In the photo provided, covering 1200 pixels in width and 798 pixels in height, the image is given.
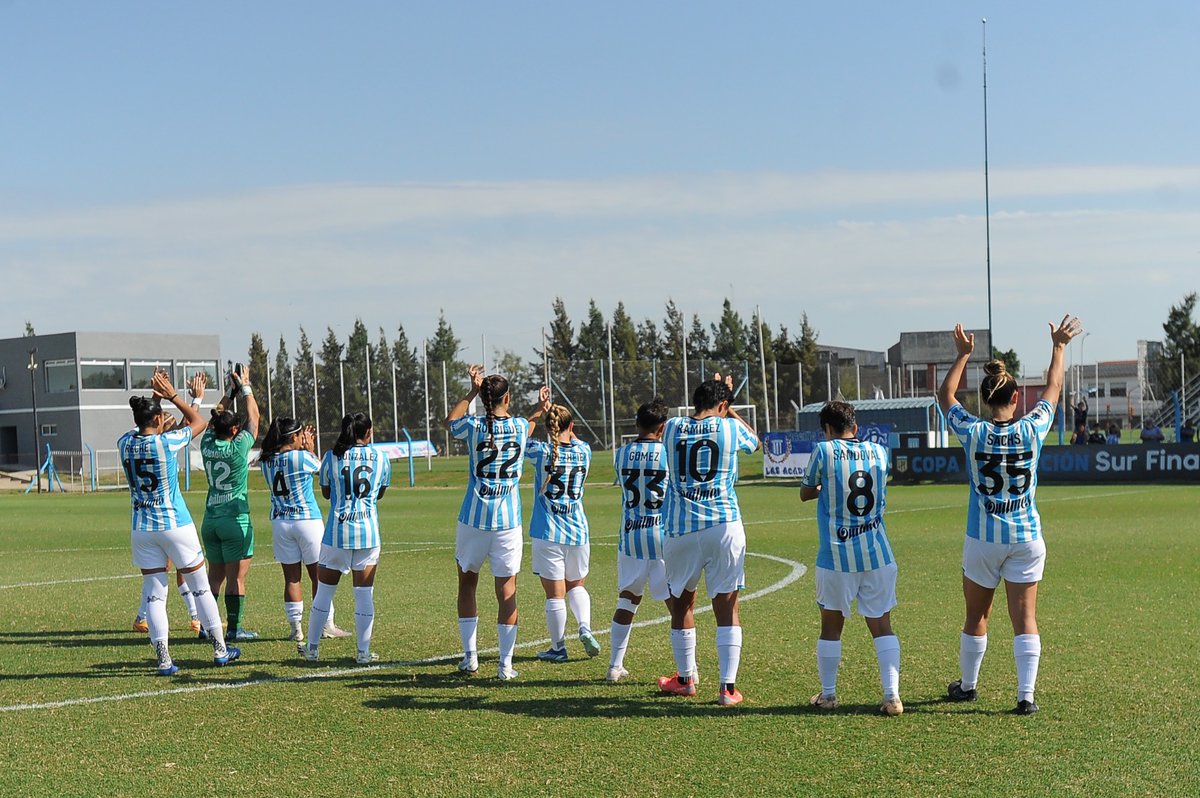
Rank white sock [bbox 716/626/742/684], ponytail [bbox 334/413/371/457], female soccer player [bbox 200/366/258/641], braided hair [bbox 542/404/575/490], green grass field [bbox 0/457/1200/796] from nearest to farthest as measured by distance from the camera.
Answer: green grass field [bbox 0/457/1200/796] < white sock [bbox 716/626/742/684] < braided hair [bbox 542/404/575/490] < ponytail [bbox 334/413/371/457] < female soccer player [bbox 200/366/258/641]

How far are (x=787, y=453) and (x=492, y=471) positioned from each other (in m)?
32.3

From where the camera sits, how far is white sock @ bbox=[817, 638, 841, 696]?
24.9 ft

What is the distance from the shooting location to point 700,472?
7988 mm

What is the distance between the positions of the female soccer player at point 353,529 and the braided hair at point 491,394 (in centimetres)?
101

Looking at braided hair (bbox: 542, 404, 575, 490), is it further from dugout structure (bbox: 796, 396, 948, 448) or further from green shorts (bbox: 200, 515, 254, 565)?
dugout structure (bbox: 796, 396, 948, 448)

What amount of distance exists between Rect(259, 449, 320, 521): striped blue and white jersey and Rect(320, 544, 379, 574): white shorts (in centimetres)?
92

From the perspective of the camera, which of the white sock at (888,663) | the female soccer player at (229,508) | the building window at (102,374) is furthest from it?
the building window at (102,374)

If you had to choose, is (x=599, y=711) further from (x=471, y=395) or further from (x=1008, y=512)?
(x=1008, y=512)

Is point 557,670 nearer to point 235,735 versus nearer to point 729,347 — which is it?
point 235,735

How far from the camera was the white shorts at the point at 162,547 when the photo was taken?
9.37 m

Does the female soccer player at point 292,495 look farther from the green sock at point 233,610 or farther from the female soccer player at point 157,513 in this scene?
the female soccer player at point 157,513

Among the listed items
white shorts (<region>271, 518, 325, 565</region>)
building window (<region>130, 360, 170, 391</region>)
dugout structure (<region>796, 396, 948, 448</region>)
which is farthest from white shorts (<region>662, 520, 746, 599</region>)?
building window (<region>130, 360, 170, 391</region>)

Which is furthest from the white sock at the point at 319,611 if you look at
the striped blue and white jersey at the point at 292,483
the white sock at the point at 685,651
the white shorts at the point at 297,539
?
the white sock at the point at 685,651

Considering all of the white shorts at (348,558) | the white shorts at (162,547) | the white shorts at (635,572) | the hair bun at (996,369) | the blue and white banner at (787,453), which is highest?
the hair bun at (996,369)
